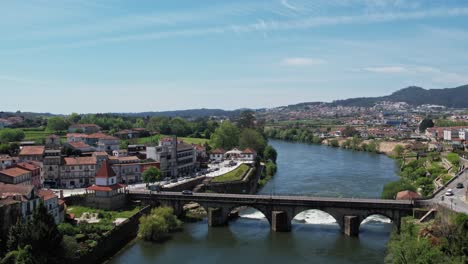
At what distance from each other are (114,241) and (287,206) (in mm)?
14852

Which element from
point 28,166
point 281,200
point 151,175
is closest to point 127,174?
point 151,175

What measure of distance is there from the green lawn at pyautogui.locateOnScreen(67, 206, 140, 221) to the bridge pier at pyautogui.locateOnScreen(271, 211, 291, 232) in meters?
12.5

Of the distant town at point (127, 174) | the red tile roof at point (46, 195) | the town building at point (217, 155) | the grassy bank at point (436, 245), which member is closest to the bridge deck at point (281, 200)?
the distant town at point (127, 174)

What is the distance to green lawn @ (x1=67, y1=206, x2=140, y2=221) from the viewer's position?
43438mm

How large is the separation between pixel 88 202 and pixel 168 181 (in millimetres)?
15001

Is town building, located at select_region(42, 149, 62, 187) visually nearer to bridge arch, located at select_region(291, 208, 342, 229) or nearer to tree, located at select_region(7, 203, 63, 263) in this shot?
tree, located at select_region(7, 203, 63, 263)

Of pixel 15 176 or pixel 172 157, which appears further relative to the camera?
pixel 172 157

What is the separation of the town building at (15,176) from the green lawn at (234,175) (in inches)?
864

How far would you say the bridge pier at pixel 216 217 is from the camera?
4541cm

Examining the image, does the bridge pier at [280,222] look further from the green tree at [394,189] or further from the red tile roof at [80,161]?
the red tile roof at [80,161]

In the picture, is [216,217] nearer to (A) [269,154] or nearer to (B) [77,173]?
(B) [77,173]

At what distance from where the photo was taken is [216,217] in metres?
45.6

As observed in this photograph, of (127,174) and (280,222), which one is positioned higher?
(127,174)

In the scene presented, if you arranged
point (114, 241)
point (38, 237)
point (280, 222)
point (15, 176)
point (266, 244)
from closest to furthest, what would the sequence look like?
1. point (38, 237)
2. point (114, 241)
3. point (266, 244)
4. point (280, 222)
5. point (15, 176)
